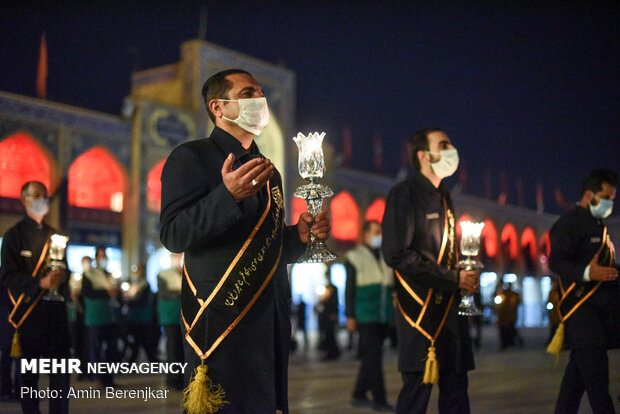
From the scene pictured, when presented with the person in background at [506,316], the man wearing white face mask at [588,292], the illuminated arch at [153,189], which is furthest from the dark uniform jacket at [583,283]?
the illuminated arch at [153,189]

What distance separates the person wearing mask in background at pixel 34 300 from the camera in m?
4.26

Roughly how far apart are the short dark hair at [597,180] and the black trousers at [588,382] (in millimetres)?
974

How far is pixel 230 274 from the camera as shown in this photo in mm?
2236

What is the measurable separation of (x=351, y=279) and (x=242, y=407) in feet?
17.3

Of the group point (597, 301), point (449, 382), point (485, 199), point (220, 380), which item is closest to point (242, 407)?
point (220, 380)

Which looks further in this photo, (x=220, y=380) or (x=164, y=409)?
(x=164, y=409)

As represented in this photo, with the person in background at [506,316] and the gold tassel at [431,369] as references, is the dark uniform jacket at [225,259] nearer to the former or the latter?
the gold tassel at [431,369]

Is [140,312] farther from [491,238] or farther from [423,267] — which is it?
[491,238]

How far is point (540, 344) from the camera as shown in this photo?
14609 millimetres

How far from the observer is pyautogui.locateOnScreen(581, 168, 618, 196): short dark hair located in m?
4.40

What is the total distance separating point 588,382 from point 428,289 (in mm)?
1168

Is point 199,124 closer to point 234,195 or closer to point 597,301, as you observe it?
point 597,301

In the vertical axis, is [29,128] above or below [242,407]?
above

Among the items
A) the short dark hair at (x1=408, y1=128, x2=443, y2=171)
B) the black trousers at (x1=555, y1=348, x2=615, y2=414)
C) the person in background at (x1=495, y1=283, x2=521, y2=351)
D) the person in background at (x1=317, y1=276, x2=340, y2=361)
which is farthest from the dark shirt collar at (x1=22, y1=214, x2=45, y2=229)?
the person in background at (x1=495, y1=283, x2=521, y2=351)
